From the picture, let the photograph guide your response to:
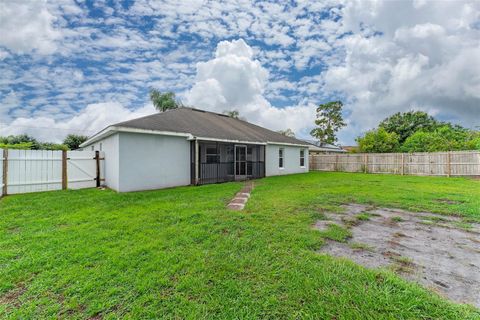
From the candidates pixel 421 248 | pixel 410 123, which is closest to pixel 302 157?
pixel 421 248

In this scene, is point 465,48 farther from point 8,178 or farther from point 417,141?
point 8,178

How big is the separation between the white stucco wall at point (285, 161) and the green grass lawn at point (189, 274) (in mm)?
10386

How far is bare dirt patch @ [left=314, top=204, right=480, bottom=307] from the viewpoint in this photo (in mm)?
2502

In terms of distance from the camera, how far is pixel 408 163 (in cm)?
1608

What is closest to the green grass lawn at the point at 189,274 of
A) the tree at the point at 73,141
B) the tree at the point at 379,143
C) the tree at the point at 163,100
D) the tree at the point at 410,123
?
the tree at the point at 379,143

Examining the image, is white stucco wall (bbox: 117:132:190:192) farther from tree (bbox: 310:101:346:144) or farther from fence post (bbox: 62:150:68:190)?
tree (bbox: 310:101:346:144)

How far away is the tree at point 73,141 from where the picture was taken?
2426 cm

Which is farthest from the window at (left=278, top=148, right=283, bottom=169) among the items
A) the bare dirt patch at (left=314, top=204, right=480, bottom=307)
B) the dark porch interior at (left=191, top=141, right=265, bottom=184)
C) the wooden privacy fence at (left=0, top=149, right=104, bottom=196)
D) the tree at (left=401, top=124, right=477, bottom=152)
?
the tree at (left=401, top=124, right=477, bottom=152)

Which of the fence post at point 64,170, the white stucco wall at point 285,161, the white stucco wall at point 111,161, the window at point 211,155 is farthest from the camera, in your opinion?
the white stucco wall at point 285,161

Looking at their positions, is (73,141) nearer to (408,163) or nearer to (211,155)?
(211,155)

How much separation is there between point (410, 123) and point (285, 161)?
2434 centimetres

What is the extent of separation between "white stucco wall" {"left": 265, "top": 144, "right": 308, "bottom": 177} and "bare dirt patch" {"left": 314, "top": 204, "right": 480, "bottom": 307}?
989 cm

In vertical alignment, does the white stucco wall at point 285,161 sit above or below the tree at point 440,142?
below

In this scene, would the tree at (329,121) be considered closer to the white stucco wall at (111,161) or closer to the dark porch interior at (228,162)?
the dark porch interior at (228,162)
